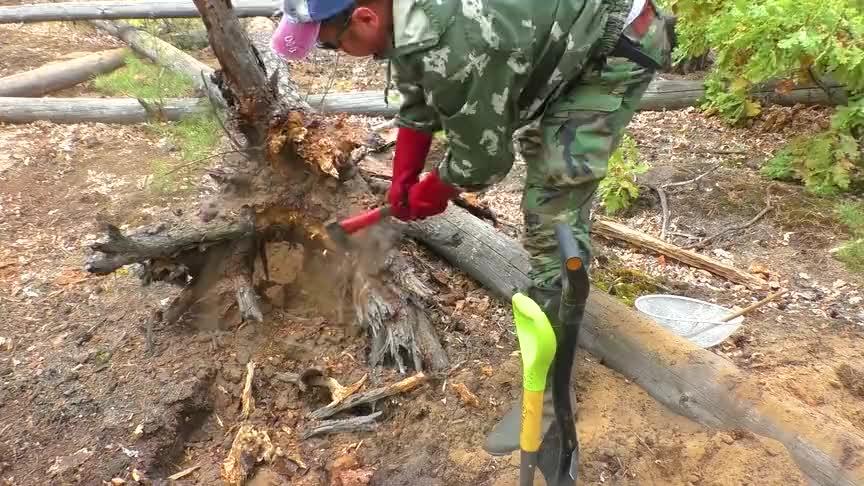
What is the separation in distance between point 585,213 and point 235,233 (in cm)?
158

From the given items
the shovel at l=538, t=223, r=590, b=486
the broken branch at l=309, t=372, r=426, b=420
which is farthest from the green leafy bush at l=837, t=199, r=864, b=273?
the broken branch at l=309, t=372, r=426, b=420

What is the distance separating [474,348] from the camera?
2988 millimetres

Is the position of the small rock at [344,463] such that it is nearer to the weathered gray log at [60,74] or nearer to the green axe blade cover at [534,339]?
the green axe blade cover at [534,339]

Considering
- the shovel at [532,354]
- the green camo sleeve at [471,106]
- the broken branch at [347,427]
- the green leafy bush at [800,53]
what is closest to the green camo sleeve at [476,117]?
the green camo sleeve at [471,106]

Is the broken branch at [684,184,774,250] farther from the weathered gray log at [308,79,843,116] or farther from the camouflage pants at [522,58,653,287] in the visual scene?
the camouflage pants at [522,58,653,287]

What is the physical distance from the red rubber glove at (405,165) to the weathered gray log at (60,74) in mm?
5301

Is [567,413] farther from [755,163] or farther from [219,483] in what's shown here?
[755,163]

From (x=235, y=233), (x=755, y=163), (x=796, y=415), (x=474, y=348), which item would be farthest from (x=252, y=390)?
(x=755, y=163)

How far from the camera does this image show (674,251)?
3695 mm

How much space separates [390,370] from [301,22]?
154cm

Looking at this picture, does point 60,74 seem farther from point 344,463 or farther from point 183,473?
point 344,463

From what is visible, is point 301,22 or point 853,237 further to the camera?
point 853,237

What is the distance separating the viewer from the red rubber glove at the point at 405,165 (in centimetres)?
267

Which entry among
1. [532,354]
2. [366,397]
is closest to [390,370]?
[366,397]
